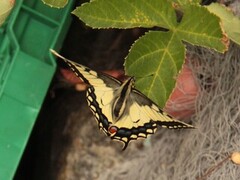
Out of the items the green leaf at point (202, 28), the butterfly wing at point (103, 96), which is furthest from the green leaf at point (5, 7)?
the green leaf at point (202, 28)

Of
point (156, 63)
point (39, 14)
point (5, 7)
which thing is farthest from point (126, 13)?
point (39, 14)

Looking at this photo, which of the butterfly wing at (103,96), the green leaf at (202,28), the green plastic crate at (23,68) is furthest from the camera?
the green plastic crate at (23,68)

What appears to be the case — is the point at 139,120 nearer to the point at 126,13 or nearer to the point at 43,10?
the point at 126,13

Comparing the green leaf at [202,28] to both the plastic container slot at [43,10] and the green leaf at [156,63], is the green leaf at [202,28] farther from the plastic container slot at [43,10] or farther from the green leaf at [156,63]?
the plastic container slot at [43,10]

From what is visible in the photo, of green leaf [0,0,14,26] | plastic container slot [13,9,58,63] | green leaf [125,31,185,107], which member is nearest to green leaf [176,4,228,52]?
green leaf [125,31,185,107]

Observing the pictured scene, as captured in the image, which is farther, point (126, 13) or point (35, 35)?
point (35, 35)

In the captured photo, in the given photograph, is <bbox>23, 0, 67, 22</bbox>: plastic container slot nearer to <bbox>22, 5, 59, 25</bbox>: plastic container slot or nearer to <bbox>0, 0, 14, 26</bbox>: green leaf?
<bbox>22, 5, 59, 25</bbox>: plastic container slot
